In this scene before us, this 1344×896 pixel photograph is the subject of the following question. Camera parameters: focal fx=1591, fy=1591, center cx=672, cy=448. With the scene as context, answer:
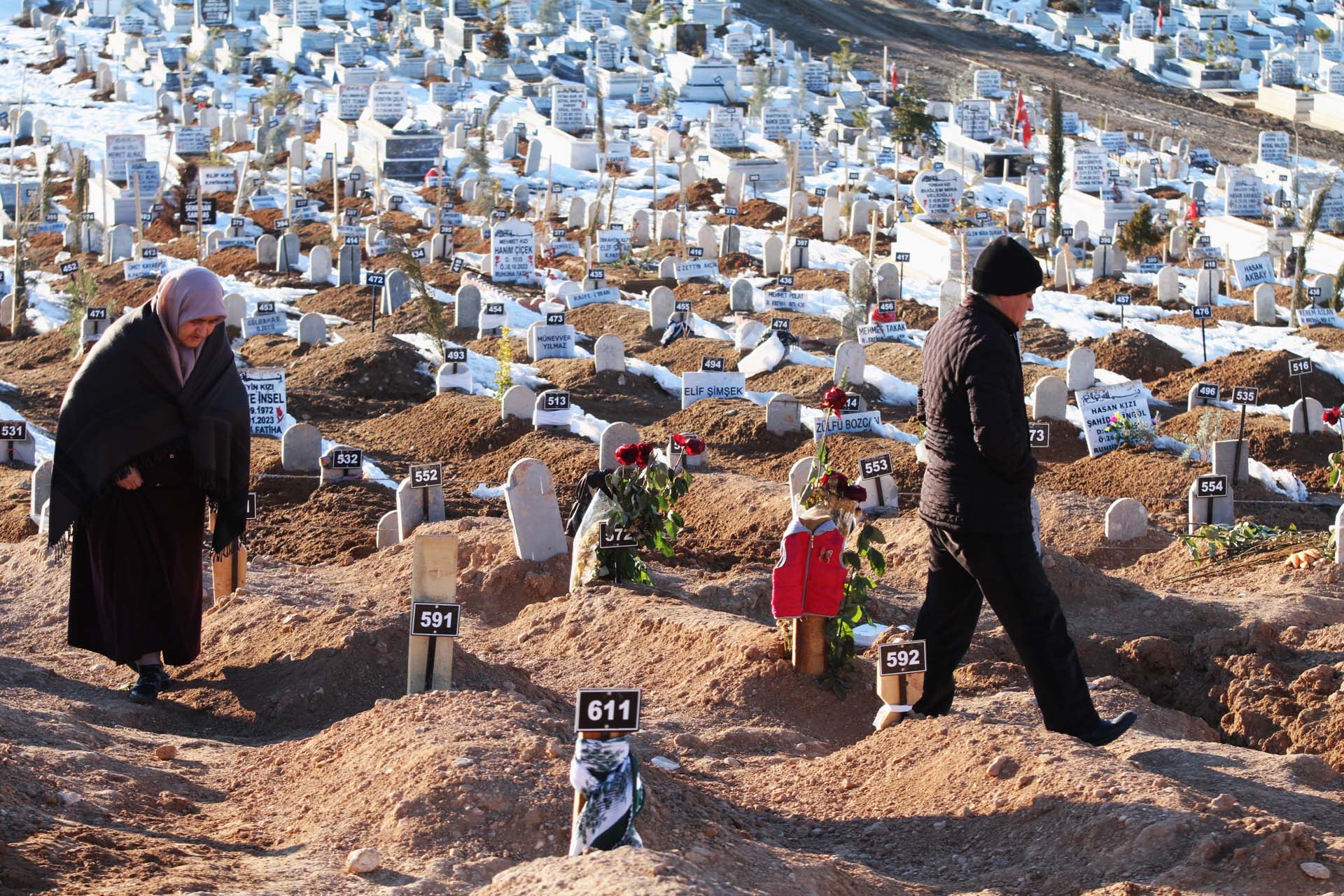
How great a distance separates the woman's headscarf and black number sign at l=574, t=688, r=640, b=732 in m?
2.63

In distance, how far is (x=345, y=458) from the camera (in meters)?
10.0

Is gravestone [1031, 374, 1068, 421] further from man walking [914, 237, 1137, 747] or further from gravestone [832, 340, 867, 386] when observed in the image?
man walking [914, 237, 1137, 747]

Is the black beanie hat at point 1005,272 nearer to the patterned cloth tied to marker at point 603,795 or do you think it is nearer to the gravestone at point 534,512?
the patterned cloth tied to marker at point 603,795

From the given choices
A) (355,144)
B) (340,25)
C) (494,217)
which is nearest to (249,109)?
(355,144)

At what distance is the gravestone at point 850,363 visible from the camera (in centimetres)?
1266

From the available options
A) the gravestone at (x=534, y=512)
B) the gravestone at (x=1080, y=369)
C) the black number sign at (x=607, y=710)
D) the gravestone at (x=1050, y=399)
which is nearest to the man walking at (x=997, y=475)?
the black number sign at (x=607, y=710)

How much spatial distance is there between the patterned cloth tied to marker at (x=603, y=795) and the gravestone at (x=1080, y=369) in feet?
31.8

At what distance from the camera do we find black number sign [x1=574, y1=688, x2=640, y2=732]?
365 cm

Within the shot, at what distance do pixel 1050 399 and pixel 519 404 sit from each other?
3896 mm

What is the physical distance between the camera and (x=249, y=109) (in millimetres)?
31547

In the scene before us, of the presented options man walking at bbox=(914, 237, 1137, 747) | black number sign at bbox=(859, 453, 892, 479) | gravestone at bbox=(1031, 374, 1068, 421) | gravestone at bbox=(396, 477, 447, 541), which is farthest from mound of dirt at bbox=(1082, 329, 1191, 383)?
man walking at bbox=(914, 237, 1137, 747)

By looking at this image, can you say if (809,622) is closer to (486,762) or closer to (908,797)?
(908,797)

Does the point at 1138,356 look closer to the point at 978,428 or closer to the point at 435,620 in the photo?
the point at 978,428

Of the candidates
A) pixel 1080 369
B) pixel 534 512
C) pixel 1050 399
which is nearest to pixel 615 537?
pixel 534 512
